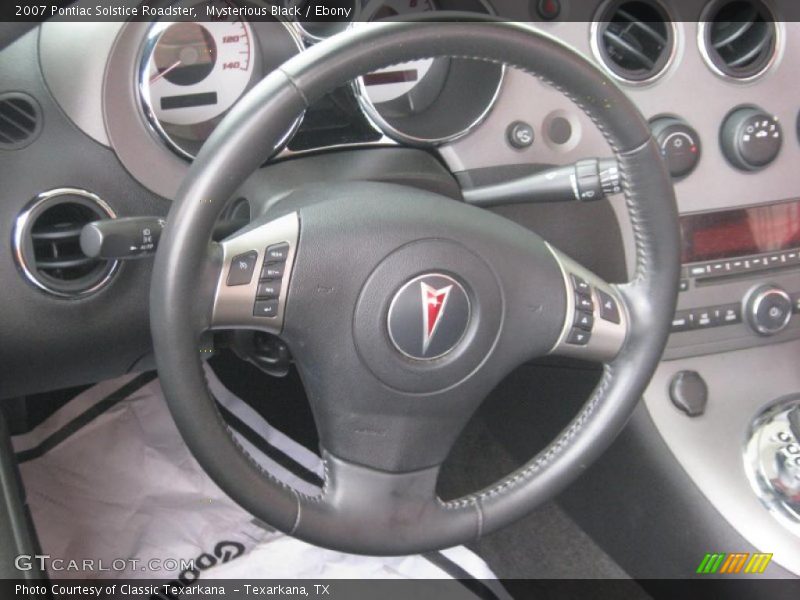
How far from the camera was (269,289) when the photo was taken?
2.37 ft

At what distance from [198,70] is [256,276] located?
0.96 feet

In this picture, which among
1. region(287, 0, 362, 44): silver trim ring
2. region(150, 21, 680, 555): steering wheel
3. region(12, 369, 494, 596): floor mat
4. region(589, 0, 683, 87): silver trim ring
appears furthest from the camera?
region(12, 369, 494, 596): floor mat

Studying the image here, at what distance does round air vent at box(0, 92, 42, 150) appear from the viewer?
80 centimetres

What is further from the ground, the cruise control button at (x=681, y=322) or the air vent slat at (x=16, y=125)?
the air vent slat at (x=16, y=125)

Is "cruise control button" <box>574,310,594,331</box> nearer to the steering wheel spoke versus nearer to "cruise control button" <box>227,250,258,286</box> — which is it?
the steering wheel spoke

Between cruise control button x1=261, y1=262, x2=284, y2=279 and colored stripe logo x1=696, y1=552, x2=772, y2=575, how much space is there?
0.67 metres

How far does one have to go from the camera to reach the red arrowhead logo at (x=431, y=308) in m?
0.76

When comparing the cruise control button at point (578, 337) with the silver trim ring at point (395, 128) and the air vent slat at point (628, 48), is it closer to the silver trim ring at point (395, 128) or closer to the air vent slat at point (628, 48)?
the silver trim ring at point (395, 128)

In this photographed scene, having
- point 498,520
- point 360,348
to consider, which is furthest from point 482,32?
point 498,520

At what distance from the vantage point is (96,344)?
0.89m

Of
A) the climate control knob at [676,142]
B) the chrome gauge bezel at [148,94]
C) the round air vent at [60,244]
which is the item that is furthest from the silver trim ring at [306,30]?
the climate control knob at [676,142]

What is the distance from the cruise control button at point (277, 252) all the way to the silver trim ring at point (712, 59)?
621 millimetres

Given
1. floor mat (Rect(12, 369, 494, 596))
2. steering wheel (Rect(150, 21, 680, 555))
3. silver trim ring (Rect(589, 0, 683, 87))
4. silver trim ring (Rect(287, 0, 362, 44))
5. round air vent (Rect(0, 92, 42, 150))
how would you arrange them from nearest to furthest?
steering wheel (Rect(150, 21, 680, 555)) < round air vent (Rect(0, 92, 42, 150)) < silver trim ring (Rect(287, 0, 362, 44)) < silver trim ring (Rect(589, 0, 683, 87)) < floor mat (Rect(12, 369, 494, 596))

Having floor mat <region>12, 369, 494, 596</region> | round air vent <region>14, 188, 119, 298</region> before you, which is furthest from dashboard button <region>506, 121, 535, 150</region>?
floor mat <region>12, 369, 494, 596</region>
